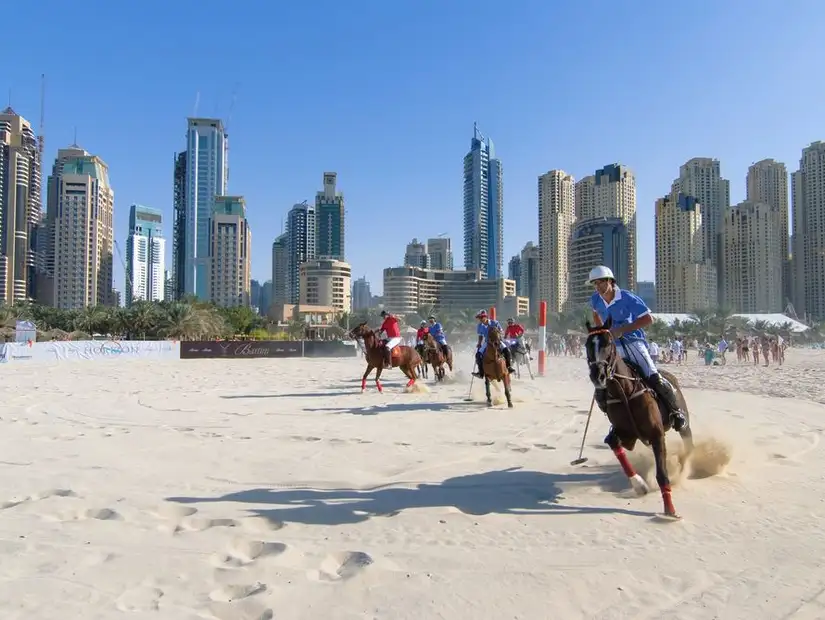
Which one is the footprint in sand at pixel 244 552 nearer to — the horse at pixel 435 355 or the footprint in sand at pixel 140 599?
the footprint in sand at pixel 140 599

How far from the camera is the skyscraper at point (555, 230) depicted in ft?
539

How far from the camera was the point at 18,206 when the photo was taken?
447ft

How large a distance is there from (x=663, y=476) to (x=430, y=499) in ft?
7.36

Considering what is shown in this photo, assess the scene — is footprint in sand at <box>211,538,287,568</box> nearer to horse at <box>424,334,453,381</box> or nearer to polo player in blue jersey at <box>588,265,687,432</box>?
polo player in blue jersey at <box>588,265,687,432</box>

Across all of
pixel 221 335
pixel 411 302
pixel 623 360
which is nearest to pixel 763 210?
pixel 411 302

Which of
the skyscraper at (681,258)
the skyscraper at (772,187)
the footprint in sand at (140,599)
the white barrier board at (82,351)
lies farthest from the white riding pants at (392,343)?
the skyscraper at (772,187)

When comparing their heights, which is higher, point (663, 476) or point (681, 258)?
point (681, 258)

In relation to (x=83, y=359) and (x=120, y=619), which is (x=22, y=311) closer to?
(x=83, y=359)

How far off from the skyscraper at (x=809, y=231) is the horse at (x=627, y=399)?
127720mm

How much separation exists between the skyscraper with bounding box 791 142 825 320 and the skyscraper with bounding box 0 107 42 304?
165444mm

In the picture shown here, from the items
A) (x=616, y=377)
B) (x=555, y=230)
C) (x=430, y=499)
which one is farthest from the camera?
(x=555, y=230)

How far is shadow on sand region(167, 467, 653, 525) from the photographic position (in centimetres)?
543

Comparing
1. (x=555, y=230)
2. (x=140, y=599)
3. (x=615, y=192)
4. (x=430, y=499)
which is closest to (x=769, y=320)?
(x=430, y=499)

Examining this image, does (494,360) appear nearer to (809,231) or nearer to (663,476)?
(663,476)
